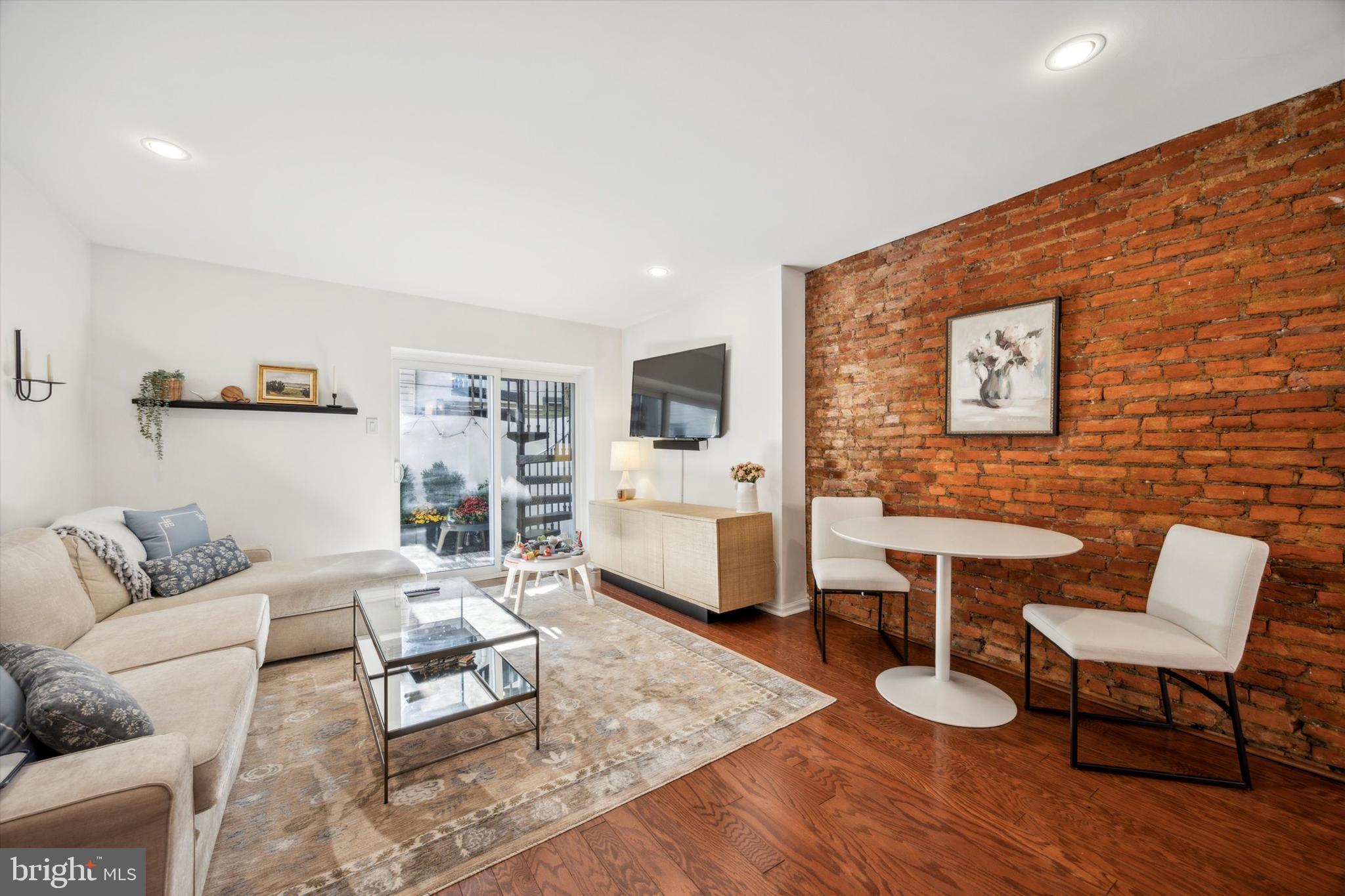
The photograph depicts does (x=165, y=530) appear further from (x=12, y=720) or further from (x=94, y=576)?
(x=12, y=720)

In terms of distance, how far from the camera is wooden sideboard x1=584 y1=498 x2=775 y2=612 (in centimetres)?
359

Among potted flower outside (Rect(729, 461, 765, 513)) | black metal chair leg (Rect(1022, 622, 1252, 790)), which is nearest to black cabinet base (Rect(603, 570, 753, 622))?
potted flower outside (Rect(729, 461, 765, 513))

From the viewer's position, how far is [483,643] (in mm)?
1993

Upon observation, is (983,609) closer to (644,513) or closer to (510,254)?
(644,513)

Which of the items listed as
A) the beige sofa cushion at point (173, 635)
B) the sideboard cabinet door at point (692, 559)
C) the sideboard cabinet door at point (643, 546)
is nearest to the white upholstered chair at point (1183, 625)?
the sideboard cabinet door at point (692, 559)

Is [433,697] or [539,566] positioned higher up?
[539,566]

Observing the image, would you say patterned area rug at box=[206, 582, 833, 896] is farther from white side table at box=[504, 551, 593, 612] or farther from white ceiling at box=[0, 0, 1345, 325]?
white ceiling at box=[0, 0, 1345, 325]

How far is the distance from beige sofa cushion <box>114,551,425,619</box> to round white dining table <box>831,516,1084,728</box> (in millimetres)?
2725

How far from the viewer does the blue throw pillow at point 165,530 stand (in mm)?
2896

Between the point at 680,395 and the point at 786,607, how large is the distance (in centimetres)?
194

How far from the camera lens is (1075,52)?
1754 millimetres

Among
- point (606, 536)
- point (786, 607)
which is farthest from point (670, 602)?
point (606, 536)

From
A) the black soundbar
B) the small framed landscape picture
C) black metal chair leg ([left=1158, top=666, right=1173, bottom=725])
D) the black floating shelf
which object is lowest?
black metal chair leg ([left=1158, top=666, right=1173, bottom=725])

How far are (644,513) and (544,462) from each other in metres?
1.60
